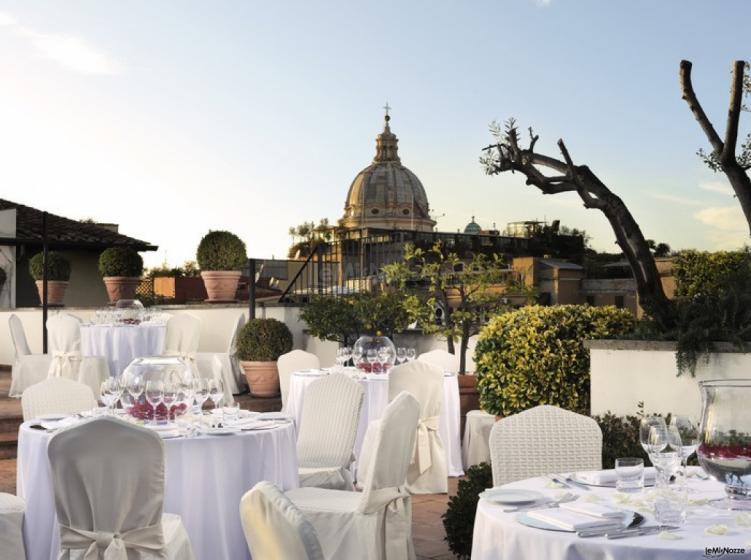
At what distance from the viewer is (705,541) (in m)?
2.95

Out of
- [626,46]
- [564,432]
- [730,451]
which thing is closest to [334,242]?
[626,46]

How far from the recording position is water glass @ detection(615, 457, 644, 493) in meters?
3.59

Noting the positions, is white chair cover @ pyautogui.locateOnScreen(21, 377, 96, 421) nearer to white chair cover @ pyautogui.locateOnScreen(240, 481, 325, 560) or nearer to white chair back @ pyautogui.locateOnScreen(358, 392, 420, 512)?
white chair back @ pyautogui.locateOnScreen(358, 392, 420, 512)

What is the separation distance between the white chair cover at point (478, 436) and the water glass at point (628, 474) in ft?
15.6

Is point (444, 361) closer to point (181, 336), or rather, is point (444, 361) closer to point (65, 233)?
point (181, 336)

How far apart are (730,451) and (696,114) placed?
524 cm

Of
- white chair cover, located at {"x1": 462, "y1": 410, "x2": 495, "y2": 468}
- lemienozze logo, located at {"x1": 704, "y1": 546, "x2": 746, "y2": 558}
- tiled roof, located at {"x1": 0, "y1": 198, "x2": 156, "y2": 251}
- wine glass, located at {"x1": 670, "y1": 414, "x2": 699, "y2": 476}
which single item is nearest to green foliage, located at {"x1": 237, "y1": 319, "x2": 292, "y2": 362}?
white chair cover, located at {"x1": 462, "y1": 410, "x2": 495, "y2": 468}

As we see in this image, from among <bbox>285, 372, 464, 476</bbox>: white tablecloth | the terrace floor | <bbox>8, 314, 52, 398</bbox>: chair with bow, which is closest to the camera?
the terrace floor

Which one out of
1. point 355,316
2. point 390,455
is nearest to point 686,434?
point 390,455

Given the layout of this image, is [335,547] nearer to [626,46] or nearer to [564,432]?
[564,432]

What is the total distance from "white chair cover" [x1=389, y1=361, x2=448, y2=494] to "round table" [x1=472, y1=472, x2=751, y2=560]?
4.03 metres

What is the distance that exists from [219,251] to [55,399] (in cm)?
873

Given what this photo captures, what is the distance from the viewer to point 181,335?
38.8ft

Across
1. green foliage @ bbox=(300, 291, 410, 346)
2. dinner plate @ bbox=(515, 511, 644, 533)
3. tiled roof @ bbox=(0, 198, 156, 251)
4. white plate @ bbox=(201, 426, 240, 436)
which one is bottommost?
dinner plate @ bbox=(515, 511, 644, 533)
